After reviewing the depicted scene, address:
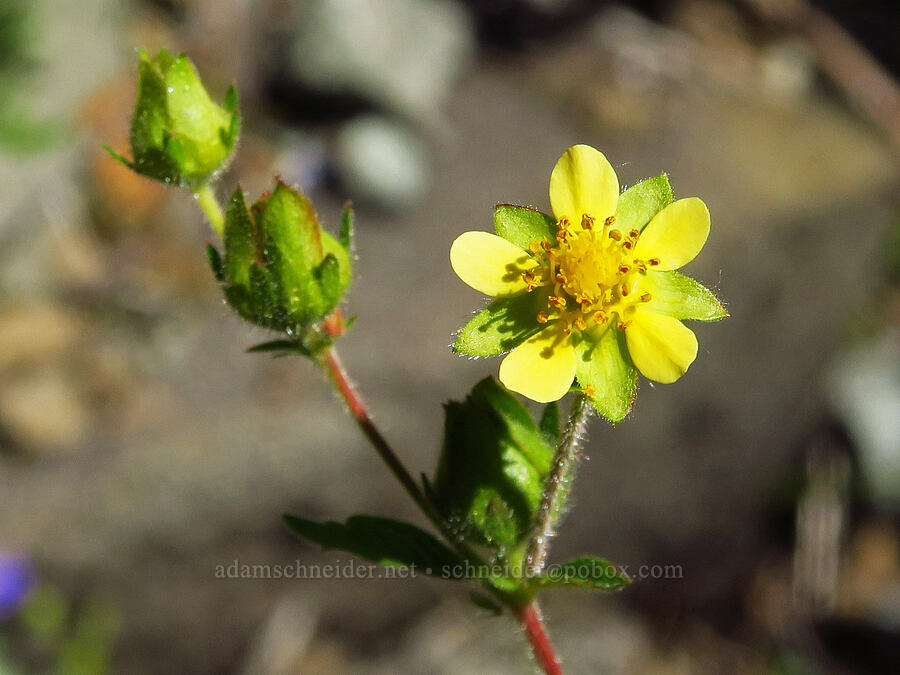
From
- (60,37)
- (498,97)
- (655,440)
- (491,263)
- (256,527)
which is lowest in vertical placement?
(256,527)

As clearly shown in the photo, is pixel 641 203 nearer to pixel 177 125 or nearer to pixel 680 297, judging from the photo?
pixel 680 297

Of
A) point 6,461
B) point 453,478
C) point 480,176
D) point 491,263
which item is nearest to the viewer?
point 491,263

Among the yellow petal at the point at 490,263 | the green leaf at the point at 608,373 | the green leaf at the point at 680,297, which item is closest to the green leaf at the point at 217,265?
the yellow petal at the point at 490,263

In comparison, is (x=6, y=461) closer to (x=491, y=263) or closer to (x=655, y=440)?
(x=655, y=440)

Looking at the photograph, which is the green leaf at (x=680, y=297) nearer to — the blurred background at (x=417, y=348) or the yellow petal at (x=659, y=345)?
the yellow petal at (x=659, y=345)

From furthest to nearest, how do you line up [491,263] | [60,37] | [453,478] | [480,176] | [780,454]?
[60,37]
[480,176]
[780,454]
[453,478]
[491,263]

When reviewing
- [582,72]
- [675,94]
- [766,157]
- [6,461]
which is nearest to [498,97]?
[582,72]

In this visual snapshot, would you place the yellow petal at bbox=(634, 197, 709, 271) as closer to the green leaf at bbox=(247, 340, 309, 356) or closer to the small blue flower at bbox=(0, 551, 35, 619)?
the green leaf at bbox=(247, 340, 309, 356)
